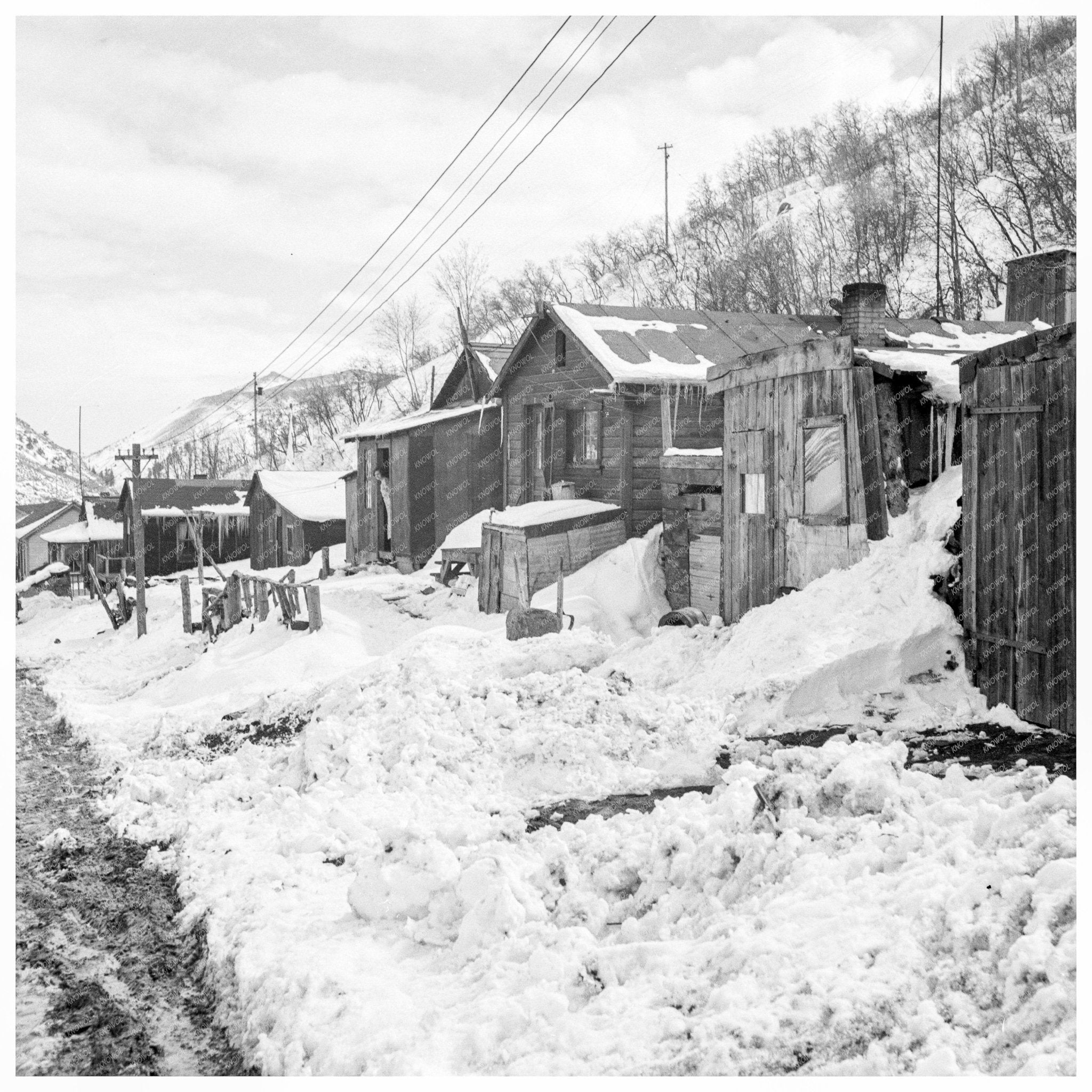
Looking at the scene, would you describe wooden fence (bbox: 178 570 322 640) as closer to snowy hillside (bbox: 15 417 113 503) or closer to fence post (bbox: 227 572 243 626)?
fence post (bbox: 227 572 243 626)

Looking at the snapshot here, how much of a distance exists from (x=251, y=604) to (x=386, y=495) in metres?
7.91

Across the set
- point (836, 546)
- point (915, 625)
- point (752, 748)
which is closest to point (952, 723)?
point (915, 625)

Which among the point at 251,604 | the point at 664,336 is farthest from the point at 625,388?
the point at 251,604

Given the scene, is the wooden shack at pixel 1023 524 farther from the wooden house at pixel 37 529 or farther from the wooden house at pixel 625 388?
the wooden house at pixel 37 529

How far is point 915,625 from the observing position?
321 inches

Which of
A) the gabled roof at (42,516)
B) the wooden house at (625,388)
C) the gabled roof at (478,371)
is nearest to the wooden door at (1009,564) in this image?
the wooden house at (625,388)

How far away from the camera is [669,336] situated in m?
18.4

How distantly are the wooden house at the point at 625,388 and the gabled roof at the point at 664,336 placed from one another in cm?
2

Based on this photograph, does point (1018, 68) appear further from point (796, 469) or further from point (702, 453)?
point (796, 469)

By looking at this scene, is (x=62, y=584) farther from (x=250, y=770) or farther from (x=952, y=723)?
(x=952, y=723)

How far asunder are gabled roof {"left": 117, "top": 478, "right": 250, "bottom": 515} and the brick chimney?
3034 centimetres

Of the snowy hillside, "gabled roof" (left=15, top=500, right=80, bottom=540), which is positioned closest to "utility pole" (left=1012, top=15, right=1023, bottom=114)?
"gabled roof" (left=15, top=500, right=80, bottom=540)

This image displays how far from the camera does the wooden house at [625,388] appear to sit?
17.4 meters

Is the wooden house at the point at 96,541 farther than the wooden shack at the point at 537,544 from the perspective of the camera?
Yes
